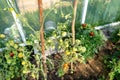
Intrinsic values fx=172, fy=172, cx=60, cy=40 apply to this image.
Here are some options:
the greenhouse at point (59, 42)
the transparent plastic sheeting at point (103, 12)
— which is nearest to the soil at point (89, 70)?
the greenhouse at point (59, 42)

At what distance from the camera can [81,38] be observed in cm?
244

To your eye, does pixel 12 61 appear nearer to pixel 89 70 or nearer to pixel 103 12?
pixel 89 70

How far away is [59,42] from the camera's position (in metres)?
2.33

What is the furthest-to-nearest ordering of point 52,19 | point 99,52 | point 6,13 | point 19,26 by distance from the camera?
point 99,52 < point 52,19 < point 19,26 < point 6,13

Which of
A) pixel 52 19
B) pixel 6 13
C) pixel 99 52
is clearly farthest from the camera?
pixel 99 52

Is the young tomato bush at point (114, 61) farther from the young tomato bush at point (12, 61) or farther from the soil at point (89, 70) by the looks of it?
the young tomato bush at point (12, 61)

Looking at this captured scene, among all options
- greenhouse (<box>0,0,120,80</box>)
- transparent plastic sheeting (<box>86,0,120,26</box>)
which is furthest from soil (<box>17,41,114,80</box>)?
transparent plastic sheeting (<box>86,0,120,26</box>)

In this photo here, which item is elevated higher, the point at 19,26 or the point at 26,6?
the point at 26,6

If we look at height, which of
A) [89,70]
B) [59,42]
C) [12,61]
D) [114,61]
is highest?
[59,42]

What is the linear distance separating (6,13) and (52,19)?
67 cm

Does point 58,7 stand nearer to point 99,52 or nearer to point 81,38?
point 81,38

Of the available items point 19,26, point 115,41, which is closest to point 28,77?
point 19,26

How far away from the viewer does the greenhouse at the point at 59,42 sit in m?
2.19

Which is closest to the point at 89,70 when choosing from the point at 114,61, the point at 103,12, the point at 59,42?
the point at 114,61
